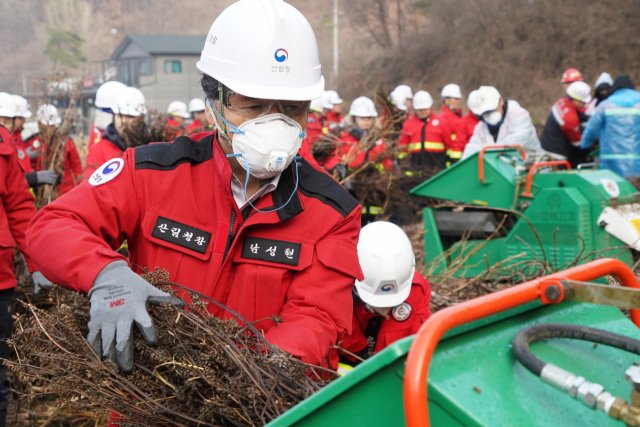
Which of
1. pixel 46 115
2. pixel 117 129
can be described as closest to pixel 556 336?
pixel 117 129

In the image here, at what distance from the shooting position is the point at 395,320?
3.27 meters

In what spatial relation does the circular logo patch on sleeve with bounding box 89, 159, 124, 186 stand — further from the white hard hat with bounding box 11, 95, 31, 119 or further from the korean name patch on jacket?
the white hard hat with bounding box 11, 95, 31, 119

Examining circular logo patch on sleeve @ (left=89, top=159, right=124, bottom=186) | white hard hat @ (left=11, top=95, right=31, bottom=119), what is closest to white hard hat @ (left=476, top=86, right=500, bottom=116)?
white hard hat @ (left=11, top=95, right=31, bottom=119)

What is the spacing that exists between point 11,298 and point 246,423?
2.31 meters

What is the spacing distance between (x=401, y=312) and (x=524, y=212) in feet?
9.39

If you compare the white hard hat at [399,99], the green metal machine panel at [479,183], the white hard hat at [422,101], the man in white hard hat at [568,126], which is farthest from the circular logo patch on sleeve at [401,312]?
the white hard hat at [399,99]

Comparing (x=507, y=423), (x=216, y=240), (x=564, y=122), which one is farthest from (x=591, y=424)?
(x=564, y=122)

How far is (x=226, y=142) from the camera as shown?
6.52ft

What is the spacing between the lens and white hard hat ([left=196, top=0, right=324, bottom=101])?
182 cm

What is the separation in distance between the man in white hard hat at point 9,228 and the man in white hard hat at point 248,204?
1621 millimetres

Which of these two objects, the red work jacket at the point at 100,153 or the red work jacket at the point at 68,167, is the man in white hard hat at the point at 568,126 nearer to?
the red work jacket at the point at 100,153

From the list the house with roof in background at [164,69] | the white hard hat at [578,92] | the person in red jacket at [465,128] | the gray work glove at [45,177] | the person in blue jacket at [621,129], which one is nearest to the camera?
the gray work glove at [45,177]

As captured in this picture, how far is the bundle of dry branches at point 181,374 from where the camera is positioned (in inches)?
58.2

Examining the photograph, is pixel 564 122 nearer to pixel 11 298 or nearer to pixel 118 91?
pixel 118 91
